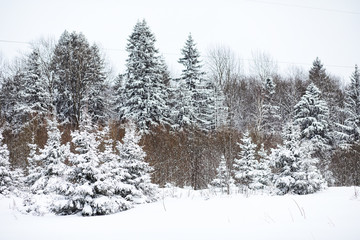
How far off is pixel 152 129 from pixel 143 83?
386 centimetres

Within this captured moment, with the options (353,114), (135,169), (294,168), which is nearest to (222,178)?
(294,168)

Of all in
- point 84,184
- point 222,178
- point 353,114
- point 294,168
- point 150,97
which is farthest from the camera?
point 353,114

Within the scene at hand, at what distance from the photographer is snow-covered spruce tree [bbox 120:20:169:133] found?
19031 mm

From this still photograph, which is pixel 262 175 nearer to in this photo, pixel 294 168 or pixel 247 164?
pixel 247 164

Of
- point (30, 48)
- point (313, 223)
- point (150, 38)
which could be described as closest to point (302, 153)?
point (313, 223)

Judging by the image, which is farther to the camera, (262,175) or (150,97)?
(150,97)

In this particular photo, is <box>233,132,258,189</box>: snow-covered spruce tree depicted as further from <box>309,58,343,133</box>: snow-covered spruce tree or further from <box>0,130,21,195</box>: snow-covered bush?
<box>309,58,343,133</box>: snow-covered spruce tree

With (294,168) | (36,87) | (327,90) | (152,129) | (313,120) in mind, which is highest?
(327,90)

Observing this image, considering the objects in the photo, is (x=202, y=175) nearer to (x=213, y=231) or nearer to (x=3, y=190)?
(x=3, y=190)

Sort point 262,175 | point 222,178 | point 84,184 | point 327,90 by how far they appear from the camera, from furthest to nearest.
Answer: point 327,90 → point 262,175 → point 222,178 → point 84,184

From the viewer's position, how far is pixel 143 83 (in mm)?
19500

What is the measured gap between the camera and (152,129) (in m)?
18.7

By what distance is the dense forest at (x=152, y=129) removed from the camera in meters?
6.32

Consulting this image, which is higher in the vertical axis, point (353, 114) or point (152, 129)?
point (353, 114)
